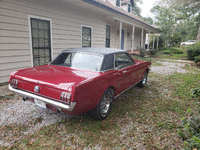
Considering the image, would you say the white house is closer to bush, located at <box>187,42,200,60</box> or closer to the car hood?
the car hood

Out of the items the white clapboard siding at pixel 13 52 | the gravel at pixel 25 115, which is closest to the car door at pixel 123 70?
the gravel at pixel 25 115

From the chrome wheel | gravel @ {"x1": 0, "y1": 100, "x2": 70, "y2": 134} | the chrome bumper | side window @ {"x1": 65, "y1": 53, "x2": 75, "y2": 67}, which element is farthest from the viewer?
side window @ {"x1": 65, "y1": 53, "x2": 75, "y2": 67}

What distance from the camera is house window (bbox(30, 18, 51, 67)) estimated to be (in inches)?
248

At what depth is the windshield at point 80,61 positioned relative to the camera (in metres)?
3.54

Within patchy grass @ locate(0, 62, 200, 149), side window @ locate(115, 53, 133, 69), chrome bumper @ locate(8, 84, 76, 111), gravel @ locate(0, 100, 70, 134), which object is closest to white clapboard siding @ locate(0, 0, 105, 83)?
gravel @ locate(0, 100, 70, 134)

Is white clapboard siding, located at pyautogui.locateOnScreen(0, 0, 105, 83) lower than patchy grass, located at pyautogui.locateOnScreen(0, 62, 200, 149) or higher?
higher

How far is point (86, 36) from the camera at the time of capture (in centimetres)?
938

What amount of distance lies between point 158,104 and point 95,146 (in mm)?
2664

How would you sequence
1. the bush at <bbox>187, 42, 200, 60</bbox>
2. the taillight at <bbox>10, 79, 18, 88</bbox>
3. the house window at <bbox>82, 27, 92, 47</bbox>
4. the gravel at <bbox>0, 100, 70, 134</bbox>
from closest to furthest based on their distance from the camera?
the taillight at <bbox>10, 79, 18, 88</bbox> → the gravel at <bbox>0, 100, 70, 134</bbox> → the house window at <bbox>82, 27, 92, 47</bbox> → the bush at <bbox>187, 42, 200, 60</bbox>

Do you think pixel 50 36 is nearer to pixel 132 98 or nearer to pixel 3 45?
Result: pixel 3 45

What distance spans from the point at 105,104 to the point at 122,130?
683 millimetres

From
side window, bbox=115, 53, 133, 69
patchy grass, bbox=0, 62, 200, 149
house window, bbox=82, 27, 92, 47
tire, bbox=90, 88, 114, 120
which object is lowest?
patchy grass, bbox=0, 62, 200, 149

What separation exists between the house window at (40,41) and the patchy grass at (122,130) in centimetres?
385

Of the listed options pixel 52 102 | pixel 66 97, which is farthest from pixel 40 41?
pixel 66 97
